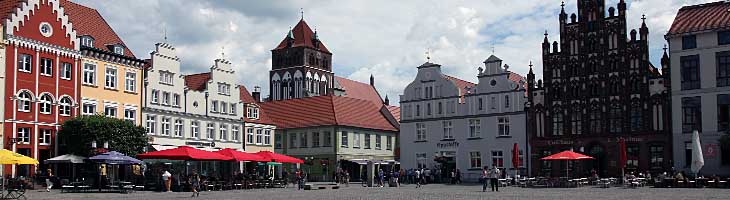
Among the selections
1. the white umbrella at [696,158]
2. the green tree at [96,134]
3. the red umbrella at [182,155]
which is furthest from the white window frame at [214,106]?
the white umbrella at [696,158]

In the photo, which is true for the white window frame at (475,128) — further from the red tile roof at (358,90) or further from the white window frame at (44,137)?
the red tile roof at (358,90)

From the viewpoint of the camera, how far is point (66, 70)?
2019 inches

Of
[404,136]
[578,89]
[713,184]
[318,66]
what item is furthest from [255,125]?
[318,66]

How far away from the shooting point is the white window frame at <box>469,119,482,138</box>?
6638cm

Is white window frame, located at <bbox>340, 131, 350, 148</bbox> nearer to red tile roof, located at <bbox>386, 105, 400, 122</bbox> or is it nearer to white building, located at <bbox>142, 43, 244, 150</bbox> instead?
white building, located at <bbox>142, 43, 244, 150</bbox>

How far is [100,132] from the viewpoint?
49312 millimetres

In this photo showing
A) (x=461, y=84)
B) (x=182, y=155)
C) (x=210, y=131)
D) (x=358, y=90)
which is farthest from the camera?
(x=358, y=90)

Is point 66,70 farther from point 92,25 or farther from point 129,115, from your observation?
point 129,115

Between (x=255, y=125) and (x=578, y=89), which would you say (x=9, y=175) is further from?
(x=578, y=89)

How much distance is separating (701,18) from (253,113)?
33.2 metres

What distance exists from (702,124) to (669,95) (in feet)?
8.80

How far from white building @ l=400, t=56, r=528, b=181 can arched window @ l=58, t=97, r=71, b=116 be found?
89.6ft

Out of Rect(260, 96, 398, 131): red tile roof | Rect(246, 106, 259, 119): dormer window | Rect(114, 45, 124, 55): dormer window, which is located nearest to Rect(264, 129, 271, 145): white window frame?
Rect(246, 106, 259, 119): dormer window

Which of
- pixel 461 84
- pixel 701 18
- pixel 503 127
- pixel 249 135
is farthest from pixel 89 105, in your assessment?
pixel 701 18
